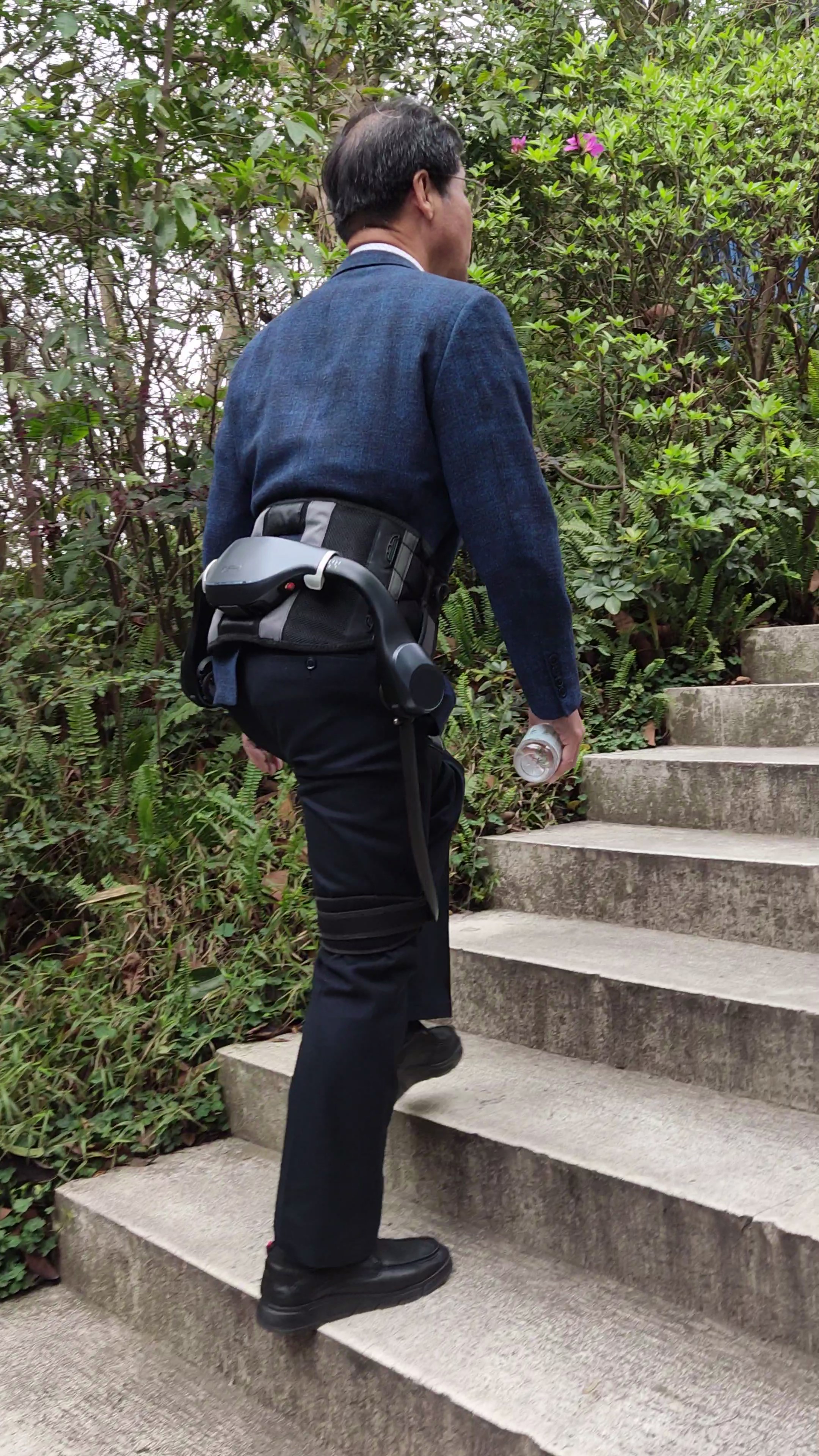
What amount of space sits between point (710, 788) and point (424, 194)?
1978 mm

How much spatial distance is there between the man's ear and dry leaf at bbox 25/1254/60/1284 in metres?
2.36

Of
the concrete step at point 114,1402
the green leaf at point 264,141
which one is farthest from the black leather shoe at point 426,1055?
the green leaf at point 264,141

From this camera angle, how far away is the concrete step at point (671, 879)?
9.34 feet

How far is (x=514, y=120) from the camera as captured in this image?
5.32 metres

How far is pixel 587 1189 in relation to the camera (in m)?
2.15

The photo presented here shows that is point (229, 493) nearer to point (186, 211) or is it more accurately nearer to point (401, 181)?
point (401, 181)

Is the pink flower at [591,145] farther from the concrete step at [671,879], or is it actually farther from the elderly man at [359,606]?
the elderly man at [359,606]

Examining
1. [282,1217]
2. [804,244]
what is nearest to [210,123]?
[804,244]

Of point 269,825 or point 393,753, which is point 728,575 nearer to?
point 269,825

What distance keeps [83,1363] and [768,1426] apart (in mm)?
1385

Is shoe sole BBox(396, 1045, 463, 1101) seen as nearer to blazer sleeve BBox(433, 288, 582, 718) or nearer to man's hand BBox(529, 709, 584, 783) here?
man's hand BBox(529, 709, 584, 783)

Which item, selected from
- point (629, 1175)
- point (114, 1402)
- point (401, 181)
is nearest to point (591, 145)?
point (401, 181)

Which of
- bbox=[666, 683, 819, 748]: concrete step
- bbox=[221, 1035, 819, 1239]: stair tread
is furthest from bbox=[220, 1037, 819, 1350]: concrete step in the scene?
bbox=[666, 683, 819, 748]: concrete step

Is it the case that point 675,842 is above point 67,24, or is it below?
below
